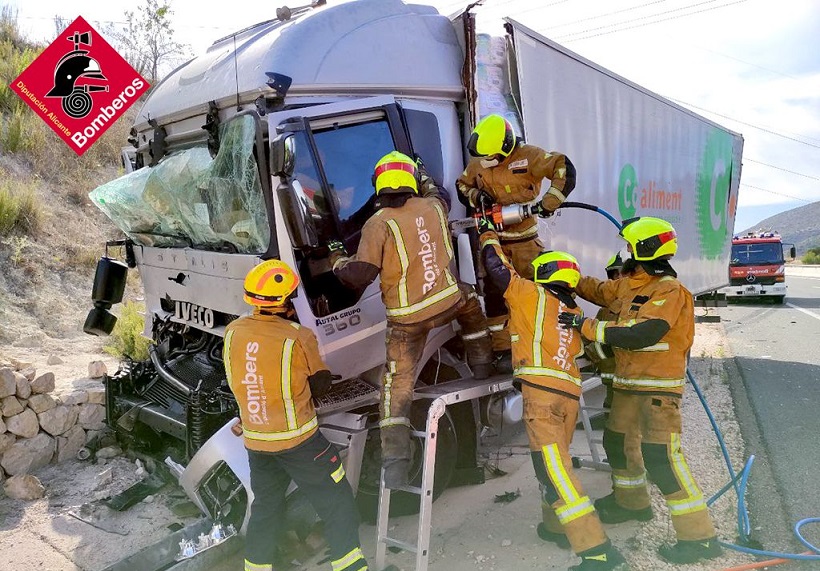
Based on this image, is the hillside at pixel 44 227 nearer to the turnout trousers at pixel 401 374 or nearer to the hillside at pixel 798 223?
the turnout trousers at pixel 401 374

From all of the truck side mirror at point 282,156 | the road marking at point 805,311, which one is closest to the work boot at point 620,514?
the truck side mirror at point 282,156

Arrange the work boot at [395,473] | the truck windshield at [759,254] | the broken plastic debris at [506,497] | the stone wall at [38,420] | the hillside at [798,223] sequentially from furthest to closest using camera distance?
the hillside at [798,223]
the truck windshield at [759,254]
the stone wall at [38,420]
the broken plastic debris at [506,497]
the work boot at [395,473]

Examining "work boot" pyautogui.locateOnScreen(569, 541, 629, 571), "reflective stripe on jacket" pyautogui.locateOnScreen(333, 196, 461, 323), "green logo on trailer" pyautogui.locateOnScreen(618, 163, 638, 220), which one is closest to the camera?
"work boot" pyautogui.locateOnScreen(569, 541, 629, 571)

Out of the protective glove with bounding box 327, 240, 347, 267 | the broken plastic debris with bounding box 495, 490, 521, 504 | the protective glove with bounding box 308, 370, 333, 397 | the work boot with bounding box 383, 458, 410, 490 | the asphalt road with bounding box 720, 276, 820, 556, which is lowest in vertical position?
the asphalt road with bounding box 720, 276, 820, 556

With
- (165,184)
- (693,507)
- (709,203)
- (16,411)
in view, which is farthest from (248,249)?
(709,203)

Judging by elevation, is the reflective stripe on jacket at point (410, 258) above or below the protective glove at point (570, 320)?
above

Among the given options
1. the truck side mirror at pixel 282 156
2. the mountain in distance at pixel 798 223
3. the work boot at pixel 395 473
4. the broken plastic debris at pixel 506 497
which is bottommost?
the mountain in distance at pixel 798 223

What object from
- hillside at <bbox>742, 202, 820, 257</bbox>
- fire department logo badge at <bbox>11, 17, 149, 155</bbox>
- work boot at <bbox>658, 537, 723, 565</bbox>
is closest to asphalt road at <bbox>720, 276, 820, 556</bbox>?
work boot at <bbox>658, 537, 723, 565</bbox>

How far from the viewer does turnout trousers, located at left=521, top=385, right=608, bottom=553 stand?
3.12 m

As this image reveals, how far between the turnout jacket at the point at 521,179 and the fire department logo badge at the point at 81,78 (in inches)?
258

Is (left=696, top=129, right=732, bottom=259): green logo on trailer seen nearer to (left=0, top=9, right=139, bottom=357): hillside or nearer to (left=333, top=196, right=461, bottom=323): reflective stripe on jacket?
(left=333, top=196, right=461, bottom=323): reflective stripe on jacket

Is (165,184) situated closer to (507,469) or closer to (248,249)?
(248,249)

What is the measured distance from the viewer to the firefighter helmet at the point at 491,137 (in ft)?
12.7

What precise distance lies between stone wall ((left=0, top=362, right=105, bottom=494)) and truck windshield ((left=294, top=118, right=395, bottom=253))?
2.80m
